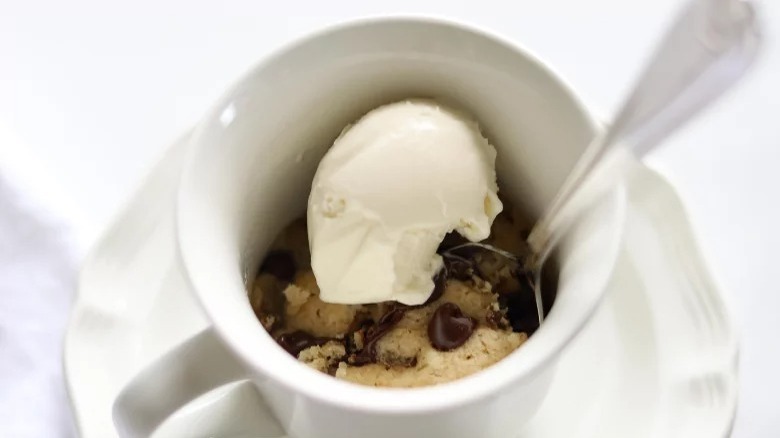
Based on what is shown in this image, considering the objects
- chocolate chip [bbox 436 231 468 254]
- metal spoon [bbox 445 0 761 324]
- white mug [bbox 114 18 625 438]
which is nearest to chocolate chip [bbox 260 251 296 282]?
white mug [bbox 114 18 625 438]

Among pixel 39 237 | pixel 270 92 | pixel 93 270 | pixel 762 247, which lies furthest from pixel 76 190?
pixel 762 247

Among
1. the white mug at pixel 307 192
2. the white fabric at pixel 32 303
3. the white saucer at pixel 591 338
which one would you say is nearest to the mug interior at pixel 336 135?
the white mug at pixel 307 192

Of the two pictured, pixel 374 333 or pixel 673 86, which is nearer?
pixel 673 86

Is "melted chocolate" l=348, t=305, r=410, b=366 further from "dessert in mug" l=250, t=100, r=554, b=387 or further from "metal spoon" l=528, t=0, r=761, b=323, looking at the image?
"metal spoon" l=528, t=0, r=761, b=323

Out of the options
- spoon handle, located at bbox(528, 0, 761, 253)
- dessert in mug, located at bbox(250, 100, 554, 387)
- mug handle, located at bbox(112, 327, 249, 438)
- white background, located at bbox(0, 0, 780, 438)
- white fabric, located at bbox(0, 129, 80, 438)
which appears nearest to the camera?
spoon handle, located at bbox(528, 0, 761, 253)

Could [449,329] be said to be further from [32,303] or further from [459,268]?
[32,303]

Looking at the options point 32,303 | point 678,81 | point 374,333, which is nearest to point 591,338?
point 374,333

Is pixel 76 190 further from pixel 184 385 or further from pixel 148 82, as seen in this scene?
pixel 184 385
